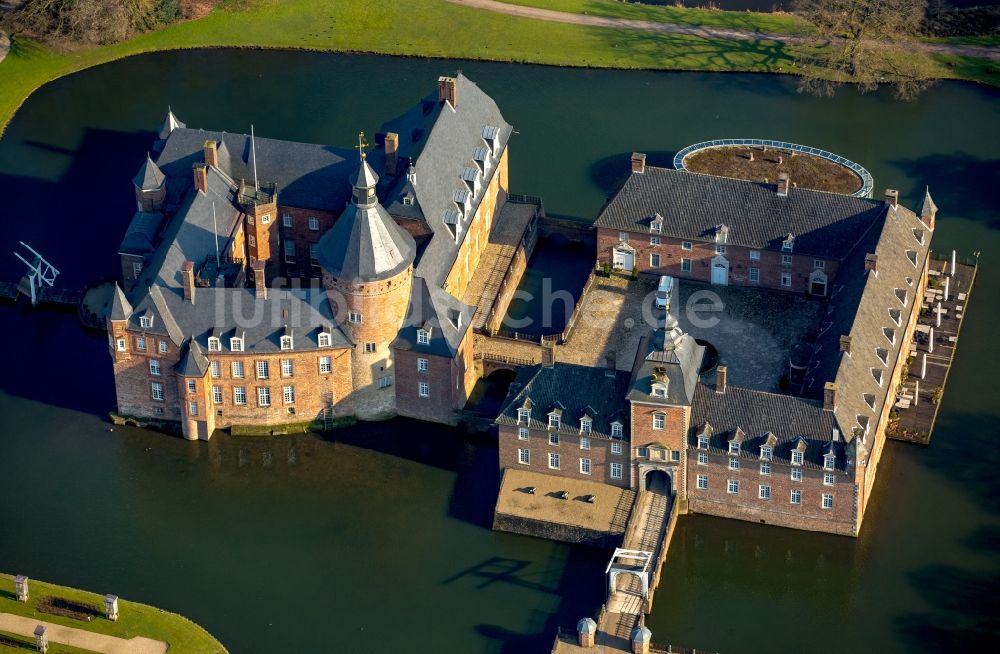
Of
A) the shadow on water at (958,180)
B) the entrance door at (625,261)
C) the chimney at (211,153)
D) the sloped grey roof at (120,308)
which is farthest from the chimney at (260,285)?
the shadow on water at (958,180)

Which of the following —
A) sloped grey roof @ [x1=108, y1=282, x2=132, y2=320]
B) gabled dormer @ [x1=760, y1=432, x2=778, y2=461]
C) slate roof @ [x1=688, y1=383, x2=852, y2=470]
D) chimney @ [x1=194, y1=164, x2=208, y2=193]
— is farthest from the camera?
chimney @ [x1=194, y1=164, x2=208, y2=193]

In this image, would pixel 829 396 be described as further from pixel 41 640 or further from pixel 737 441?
pixel 41 640

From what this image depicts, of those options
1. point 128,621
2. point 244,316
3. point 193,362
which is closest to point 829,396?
point 244,316

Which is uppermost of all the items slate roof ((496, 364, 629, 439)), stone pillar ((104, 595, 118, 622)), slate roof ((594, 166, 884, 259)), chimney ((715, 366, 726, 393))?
slate roof ((594, 166, 884, 259))

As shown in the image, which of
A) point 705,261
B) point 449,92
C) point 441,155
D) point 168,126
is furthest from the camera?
point 168,126

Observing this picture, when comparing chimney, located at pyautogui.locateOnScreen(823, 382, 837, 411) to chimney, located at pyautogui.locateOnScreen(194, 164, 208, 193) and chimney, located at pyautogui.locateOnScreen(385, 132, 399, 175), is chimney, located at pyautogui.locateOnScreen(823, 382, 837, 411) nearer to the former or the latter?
chimney, located at pyautogui.locateOnScreen(385, 132, 399, 175)

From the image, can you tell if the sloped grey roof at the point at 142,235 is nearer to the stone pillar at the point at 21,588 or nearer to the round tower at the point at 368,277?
the round tower at the point at 368,277

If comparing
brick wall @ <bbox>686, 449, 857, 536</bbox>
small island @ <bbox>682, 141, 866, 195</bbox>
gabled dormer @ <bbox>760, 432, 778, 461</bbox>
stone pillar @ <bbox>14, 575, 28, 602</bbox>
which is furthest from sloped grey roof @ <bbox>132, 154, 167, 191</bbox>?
gabled dormer @ <bbox>760, 432, 778, 461</bbox>
